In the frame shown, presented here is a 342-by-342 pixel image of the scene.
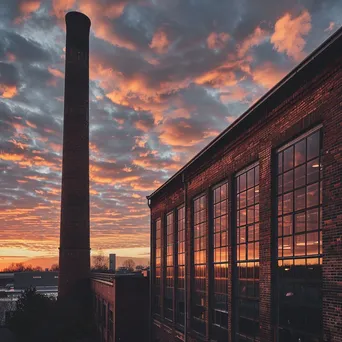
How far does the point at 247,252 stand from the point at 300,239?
4214 millimetres

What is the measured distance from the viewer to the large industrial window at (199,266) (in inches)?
880

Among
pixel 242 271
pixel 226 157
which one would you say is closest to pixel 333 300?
pixel 242 271

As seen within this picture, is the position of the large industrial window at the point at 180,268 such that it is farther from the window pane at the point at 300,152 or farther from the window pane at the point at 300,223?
the window pane at the point at 300,152

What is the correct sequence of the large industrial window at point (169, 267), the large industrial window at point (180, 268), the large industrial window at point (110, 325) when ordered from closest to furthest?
1. the large industrial window at point (180, 268)
2. the large industrial window at point (169, 267)
3. the large industrial window at point (110, 325)

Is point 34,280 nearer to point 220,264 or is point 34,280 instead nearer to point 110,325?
point 110,325

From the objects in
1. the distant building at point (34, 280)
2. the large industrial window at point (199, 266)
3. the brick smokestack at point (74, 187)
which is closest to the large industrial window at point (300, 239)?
the large industrial window at point (199, 266)

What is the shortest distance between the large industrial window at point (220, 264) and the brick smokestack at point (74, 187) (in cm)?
2696

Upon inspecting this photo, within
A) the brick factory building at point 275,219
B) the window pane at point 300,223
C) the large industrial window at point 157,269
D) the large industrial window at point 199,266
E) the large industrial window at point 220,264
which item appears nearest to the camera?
the brick factory building at point 275,219

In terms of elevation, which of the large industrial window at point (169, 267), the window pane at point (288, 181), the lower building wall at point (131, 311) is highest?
the window pane at point (288, 181)

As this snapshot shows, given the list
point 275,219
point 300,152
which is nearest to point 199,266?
point 275,219

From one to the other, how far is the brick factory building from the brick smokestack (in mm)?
23506

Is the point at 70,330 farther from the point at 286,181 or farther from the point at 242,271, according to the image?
the point at 286,181

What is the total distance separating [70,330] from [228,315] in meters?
22.5

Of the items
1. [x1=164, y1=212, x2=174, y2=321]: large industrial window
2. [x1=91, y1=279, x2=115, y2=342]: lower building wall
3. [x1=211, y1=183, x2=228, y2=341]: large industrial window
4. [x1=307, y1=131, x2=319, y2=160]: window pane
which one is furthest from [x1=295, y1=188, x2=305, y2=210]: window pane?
[x1=91, y1=279, x2=115, y2=342]: lower building wall
